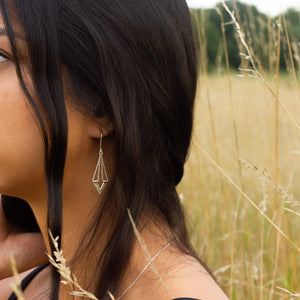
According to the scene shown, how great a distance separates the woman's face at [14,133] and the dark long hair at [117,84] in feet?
0.08

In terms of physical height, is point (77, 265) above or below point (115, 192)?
below

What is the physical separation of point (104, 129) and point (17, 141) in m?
0.22

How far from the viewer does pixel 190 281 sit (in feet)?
3.76

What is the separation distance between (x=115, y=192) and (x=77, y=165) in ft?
0.41

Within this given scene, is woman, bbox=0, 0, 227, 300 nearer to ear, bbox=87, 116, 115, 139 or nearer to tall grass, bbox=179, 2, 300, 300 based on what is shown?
ear, bbox=87, 116, 115, 139

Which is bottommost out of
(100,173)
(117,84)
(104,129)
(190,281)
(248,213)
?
(248,213)

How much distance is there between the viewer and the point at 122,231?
4.10 feet

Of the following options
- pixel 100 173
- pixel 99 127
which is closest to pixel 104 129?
pixel 99 127

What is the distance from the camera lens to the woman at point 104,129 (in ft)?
3.86

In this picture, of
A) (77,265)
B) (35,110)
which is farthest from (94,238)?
(35,110)

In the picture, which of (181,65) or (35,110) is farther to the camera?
(181,65)

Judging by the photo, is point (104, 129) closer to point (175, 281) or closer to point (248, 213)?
point (175, 281)

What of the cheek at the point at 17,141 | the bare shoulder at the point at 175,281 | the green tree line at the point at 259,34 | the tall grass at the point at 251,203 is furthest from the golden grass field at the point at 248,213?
the cheek at the point at 17,141

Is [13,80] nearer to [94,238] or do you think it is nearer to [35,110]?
[35,110]
